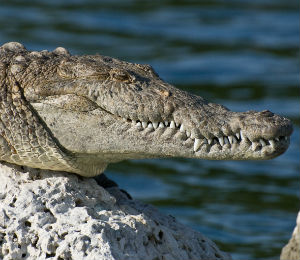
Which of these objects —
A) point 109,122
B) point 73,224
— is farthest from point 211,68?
point 73,224

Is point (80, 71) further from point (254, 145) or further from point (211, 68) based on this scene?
point (211, 68)

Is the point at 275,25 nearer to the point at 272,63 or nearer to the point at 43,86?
the point at 272,63

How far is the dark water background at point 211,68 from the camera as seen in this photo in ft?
27.0

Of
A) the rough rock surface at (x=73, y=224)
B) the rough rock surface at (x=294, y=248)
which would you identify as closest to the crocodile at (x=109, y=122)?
the rough rock surface at (x=73, y=224)

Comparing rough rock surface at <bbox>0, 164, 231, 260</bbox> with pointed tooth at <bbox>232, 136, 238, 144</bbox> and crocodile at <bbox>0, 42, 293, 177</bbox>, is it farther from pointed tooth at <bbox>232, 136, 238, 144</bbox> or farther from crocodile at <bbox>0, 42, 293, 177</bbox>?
pointed tooth at <bbox>232, 136, 238, 144</bbox>

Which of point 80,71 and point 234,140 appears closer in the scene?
point 234,140

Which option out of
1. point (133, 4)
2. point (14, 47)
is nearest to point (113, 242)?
point (14, 47)

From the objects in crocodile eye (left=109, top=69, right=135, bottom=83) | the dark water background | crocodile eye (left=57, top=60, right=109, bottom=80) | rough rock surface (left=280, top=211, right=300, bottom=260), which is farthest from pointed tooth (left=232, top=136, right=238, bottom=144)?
the dark water background

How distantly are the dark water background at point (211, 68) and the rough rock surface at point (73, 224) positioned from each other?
2.96 meters

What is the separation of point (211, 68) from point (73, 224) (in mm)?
8485

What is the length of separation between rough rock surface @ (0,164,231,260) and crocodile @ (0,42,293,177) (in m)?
0.12

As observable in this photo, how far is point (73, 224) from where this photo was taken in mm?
4020

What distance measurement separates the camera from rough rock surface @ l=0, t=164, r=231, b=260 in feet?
12.9

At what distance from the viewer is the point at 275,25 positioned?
1453 cm
